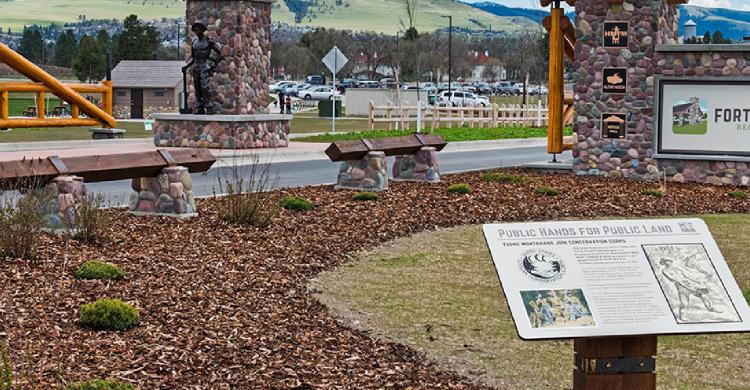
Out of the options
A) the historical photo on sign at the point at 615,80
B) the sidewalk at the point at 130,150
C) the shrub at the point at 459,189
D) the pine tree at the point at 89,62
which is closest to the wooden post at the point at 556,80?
the historical photo on sign at the point at 615,80

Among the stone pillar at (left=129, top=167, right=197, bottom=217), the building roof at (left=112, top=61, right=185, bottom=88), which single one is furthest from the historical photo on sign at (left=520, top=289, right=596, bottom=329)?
the building roof at (left=112, top=61, right=185, bottom=88)

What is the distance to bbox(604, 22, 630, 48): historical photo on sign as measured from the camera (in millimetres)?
21484

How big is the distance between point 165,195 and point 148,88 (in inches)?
2045

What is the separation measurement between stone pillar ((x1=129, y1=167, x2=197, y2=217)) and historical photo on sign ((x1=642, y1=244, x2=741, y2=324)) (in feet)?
31.1

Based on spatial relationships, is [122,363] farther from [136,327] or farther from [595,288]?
[595,288]

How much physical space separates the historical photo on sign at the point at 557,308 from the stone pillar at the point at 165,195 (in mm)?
9531

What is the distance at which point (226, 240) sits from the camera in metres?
13.2

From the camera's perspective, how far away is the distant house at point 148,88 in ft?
210

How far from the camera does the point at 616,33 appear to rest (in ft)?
70.6

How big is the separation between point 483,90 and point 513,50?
57.4 metres

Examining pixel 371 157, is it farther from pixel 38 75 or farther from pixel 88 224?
pixel 38 75

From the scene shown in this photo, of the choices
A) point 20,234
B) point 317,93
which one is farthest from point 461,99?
point 20,234

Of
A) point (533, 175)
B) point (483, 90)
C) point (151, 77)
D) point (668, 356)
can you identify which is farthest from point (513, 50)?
point (668, 356)

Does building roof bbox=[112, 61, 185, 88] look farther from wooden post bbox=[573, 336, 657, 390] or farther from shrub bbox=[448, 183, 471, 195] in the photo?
wooden post bbox=[573, 336, 657, 390]
